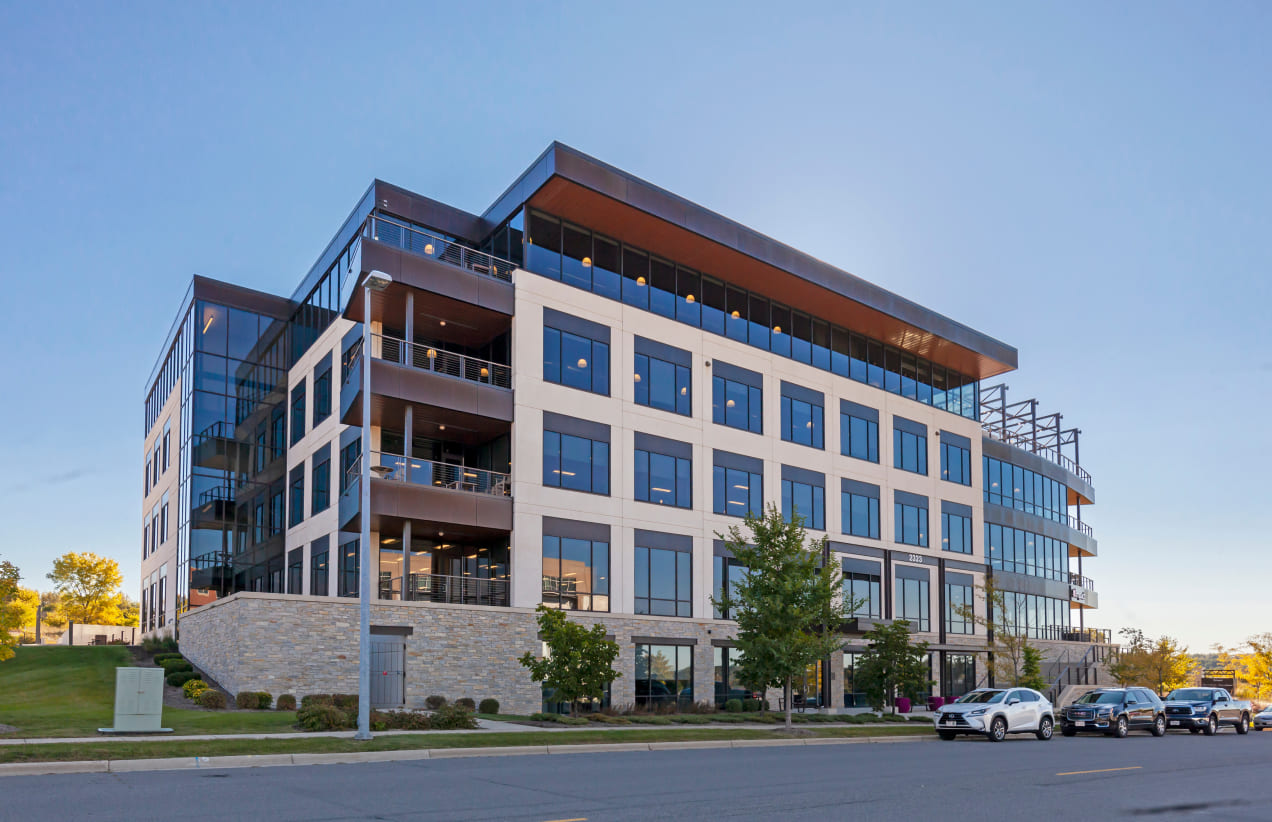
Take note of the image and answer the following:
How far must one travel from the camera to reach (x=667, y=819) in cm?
1209

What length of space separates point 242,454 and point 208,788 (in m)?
37.2

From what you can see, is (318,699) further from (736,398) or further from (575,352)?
(736,398)

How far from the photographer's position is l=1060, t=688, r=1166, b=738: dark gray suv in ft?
111

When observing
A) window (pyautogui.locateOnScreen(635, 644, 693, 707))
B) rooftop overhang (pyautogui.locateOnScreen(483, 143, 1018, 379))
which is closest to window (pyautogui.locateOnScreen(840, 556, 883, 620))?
window (pyautogui.locateOnScreen(635, 644, 693, 707))

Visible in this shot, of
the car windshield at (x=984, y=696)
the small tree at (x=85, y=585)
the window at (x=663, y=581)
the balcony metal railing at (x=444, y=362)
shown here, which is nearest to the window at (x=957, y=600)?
the window at (x=663, y=581)

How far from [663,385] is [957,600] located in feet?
79.6

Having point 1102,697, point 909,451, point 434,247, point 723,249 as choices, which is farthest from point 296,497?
point 1102,697

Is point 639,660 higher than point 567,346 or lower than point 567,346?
lower

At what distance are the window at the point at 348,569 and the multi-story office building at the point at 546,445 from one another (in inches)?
5.5

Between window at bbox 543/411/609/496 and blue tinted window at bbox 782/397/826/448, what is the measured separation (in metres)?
10.8

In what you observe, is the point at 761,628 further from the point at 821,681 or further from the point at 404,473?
the point at 821,681

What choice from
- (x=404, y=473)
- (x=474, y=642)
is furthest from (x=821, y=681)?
(x=404, y=473)

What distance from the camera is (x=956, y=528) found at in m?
56.8

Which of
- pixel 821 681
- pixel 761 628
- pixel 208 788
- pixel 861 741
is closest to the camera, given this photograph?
pixel 208 788
